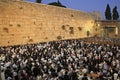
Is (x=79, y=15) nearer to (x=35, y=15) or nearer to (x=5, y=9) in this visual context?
(x=35, y=15)

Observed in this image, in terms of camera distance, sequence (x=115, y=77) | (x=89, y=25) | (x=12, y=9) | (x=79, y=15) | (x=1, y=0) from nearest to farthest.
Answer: (x=115, y=77) → (x=1, y=0) → (x=12, y=9) → (x=79, y=15) → (x=89, y=25)

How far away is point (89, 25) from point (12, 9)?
17292mm

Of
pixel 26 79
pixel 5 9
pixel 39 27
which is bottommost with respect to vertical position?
pixel 26 79

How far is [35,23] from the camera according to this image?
886 inches

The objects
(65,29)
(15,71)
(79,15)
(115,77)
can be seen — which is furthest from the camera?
(79,15)

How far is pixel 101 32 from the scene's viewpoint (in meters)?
36.0

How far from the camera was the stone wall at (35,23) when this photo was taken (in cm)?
1917

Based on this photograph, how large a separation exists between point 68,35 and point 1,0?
1128 cm

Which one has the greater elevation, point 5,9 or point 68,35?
point 5,9

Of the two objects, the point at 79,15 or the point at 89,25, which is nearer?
the point at 79,15

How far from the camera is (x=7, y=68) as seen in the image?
34.2 feet

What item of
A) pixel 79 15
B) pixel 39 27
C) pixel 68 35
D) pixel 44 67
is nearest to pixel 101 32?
pixel 79 15

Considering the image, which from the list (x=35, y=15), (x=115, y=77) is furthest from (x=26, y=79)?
(x=35, y=15)

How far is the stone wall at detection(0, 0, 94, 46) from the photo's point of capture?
62.9 ft
